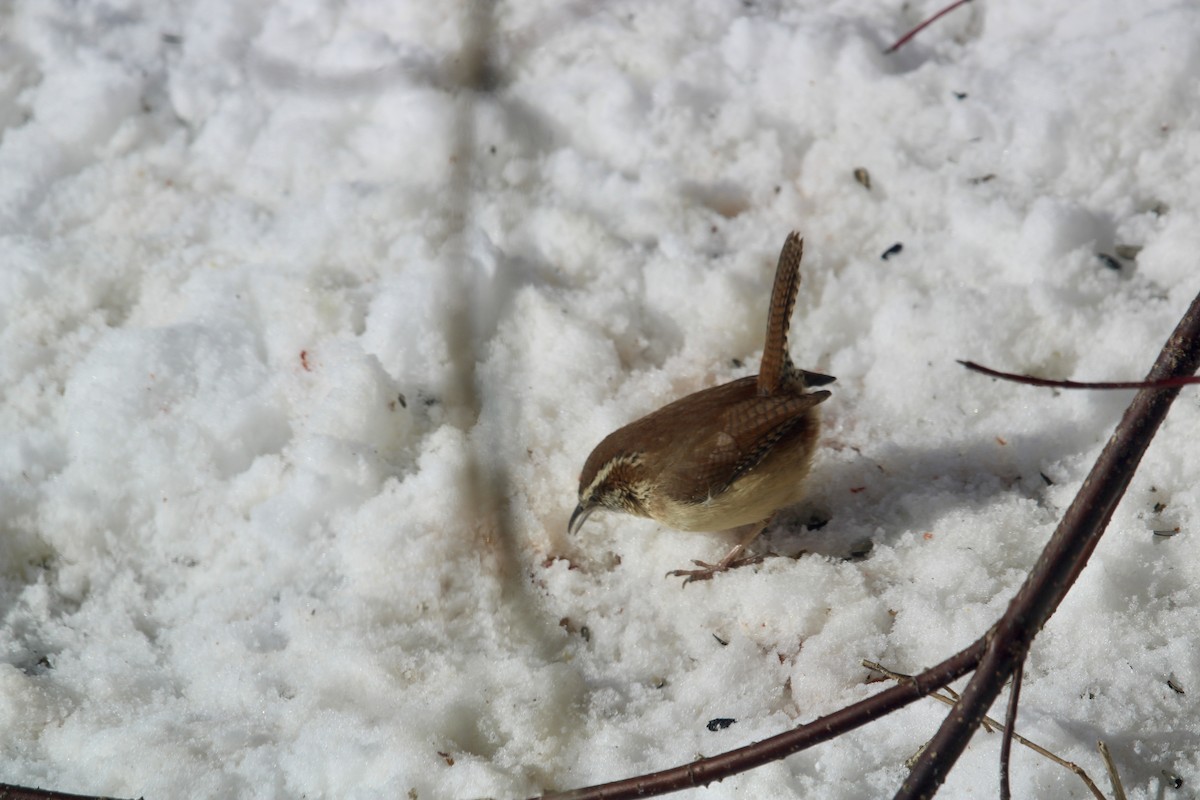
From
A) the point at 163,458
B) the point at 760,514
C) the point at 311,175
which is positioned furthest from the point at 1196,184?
the point at 163,458

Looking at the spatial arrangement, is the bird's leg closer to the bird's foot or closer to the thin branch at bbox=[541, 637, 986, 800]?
the bird's foot

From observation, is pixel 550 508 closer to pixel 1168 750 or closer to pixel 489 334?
pixel 489 334

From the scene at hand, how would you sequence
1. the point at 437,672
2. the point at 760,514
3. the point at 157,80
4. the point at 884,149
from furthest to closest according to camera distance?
the point at 157,80, the point at 884,149, the point at 760,514, the point at 437,672

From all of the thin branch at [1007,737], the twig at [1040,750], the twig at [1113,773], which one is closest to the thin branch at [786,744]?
the thin branch at [1007,737]

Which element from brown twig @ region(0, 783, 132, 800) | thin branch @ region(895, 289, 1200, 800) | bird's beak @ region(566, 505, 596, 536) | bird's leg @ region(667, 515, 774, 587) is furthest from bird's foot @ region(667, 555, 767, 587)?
brown twig @ region(0, 783, 132, 800)

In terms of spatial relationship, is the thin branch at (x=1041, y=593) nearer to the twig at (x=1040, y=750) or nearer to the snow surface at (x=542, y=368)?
the twig at (x=1040, y=750)

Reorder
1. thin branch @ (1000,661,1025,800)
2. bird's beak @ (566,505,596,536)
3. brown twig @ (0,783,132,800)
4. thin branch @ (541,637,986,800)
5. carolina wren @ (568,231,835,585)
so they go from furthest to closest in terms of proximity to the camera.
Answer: bird's beak @ (566,505,596,536)
carolina wren @ (568,231,835,585)
brown twig @ (0,783,132,800)
thin branch @ (541,637,986,800)
thin branch @ (1000,661,1025,800)
